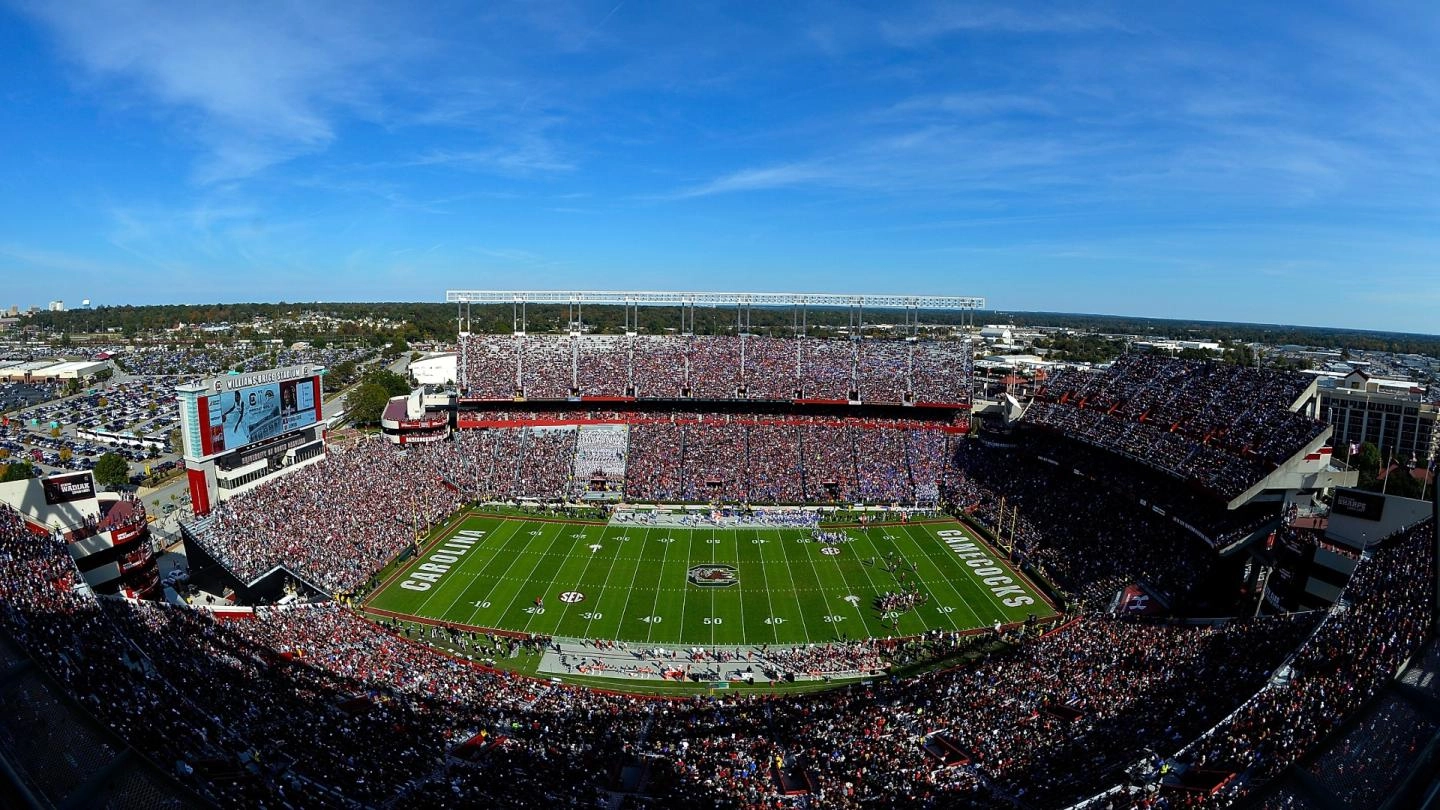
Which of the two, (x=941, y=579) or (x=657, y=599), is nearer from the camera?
(x=657, y=599)

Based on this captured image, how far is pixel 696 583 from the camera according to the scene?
3388 cm

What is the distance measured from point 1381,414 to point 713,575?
74.3 m

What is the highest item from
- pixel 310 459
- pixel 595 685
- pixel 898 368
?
pixel 898 368

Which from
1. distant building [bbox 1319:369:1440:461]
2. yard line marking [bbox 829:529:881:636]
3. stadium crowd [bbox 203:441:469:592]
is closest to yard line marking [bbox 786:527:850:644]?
yard line marking [bbox 829:529:881:636]

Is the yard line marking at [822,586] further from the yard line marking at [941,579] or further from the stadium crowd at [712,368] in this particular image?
the stadium crowd at [712,368]

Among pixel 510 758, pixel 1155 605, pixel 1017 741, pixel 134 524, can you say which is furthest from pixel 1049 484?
pixel 134 524

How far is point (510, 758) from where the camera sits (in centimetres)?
1806

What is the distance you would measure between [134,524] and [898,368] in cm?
4668

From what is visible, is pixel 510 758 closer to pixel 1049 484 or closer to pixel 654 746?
pixel 654 746

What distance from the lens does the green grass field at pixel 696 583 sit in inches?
1179

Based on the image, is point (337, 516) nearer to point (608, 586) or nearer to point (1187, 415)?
point (608, 586)

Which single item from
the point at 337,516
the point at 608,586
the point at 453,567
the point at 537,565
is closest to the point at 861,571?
the point at 608,586

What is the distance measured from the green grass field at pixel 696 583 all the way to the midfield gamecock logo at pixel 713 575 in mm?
93

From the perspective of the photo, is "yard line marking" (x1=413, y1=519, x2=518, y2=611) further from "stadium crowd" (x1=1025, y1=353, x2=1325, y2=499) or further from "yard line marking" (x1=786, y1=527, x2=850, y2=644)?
"stadium crowd" (x1=1025, y1=353, x2=1325, y2=499)
